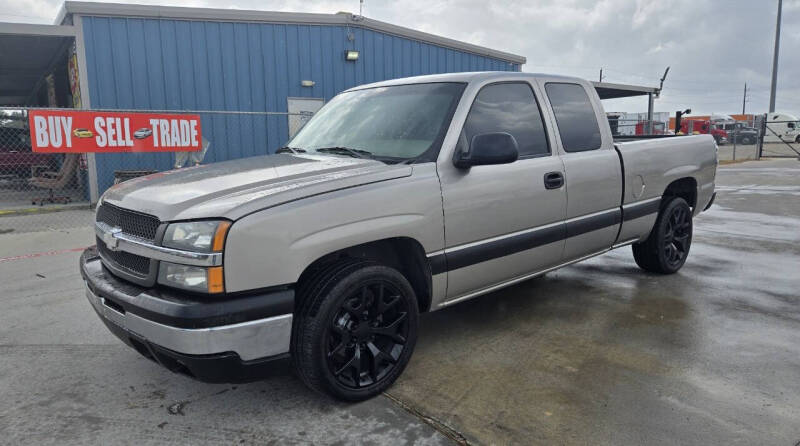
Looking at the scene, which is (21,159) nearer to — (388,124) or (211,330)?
(388,124)

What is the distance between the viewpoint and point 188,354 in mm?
2383

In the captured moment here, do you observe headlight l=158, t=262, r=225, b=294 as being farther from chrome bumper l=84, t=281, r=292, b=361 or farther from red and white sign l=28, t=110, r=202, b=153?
red and white sign l=28, t=110, r=202, b=153

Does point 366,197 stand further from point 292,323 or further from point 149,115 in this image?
point 149,115

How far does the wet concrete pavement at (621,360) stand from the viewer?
8.67ft

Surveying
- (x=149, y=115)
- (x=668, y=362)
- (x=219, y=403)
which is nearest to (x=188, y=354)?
(x=219, y=403)

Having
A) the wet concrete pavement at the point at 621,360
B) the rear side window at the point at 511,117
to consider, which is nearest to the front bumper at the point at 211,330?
the wet concrete pavement at the point at 621,360

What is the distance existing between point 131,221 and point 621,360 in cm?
288

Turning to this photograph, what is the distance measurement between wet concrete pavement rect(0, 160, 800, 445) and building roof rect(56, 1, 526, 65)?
24.5 feet

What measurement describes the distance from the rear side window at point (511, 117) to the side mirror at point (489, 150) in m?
0.23

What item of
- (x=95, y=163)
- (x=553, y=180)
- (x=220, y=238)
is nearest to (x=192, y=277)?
(x=220, y=238)

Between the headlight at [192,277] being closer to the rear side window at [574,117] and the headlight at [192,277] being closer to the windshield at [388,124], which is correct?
the windshield at [388,124]

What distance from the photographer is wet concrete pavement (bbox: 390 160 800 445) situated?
2.64m

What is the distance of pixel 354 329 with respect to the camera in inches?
111

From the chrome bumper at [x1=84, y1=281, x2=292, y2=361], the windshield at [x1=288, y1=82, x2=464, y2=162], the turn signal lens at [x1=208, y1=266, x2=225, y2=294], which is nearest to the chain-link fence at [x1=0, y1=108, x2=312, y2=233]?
the windshield at [x1=288, y1=82, x2=464, y2=162]
